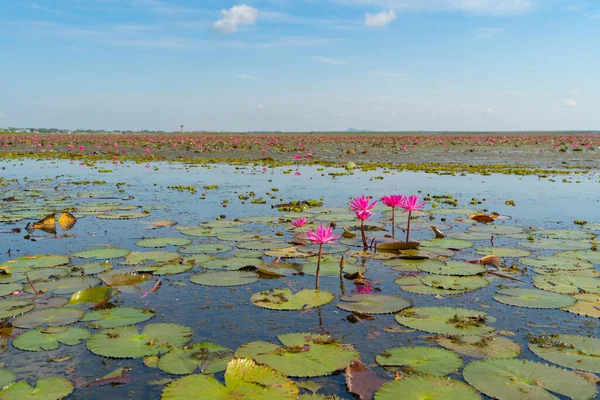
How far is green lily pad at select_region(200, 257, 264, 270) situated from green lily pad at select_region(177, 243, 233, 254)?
1.12 ft

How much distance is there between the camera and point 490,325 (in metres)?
3.11

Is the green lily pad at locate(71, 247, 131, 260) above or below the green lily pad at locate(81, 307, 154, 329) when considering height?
above

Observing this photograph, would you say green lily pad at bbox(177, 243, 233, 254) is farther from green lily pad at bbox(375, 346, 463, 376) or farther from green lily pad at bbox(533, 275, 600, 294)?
green lily pad at bbox(533, 275, 600, 294)

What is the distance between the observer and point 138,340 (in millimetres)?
2855

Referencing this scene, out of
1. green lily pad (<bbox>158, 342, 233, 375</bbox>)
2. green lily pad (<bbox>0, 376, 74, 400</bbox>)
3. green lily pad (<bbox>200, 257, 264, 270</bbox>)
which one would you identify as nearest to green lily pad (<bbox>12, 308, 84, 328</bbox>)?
green lily pad (<bbox>0, 376, 74, 400</bbox>)

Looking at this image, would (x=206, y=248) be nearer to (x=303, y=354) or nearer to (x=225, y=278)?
(x=225, y=278)

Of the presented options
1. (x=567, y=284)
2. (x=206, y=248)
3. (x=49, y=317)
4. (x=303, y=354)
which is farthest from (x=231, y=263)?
(x=567, y=284)

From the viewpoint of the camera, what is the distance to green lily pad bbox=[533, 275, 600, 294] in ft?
12.2

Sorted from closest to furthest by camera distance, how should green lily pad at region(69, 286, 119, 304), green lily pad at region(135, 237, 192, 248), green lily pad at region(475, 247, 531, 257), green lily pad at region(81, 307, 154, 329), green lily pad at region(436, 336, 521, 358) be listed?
green lily pad at region(436, 336, 521, 358)
green lily pad at region(81, 307, 154, 329)
green lily pad at region(69, 286, 119, 304)
green lily pad at region(475, 247, 531, 257)
green lily pad at region(135, 237, 192, 248)

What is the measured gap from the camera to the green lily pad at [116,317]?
3109mm

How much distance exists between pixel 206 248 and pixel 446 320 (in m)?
2.73

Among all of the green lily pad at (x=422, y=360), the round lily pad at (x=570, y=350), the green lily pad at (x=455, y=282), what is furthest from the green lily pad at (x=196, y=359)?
the green lily pad at (x=455, y=282)

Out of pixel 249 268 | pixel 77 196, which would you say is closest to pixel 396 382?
pixel 249 268

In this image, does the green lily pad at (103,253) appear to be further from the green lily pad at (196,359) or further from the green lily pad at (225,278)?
the green lily pad at (196,359)
